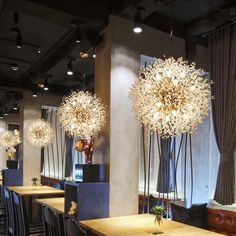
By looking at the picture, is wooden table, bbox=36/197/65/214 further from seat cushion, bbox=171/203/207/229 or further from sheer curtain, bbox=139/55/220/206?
sheer curtain, bbox=139/55/220/206

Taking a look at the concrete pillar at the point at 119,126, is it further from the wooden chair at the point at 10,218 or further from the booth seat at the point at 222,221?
the wooden chair at the point at 10,218

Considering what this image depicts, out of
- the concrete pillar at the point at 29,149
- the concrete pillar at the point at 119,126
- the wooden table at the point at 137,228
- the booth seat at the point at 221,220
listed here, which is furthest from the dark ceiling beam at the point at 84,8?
the concrete pillar at the point at 29,149

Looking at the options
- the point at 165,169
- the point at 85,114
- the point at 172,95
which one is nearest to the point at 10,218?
the point at 85,114

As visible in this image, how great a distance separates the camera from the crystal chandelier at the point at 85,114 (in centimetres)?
405

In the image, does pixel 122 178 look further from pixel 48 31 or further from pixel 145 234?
pixel 48 31

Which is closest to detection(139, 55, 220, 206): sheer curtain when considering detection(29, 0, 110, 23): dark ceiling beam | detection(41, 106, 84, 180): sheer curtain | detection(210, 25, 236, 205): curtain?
detection(210, 25, 236, 205): curtain

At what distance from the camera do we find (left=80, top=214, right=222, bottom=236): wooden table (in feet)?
9.52

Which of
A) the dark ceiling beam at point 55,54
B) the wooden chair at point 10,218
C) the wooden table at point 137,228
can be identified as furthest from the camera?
the wooden chair at point 10,218

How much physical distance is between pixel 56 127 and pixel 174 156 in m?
5.56

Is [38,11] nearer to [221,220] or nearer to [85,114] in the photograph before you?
[85,114]

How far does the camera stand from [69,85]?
8422 mm

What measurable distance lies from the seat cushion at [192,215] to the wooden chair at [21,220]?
2066mm

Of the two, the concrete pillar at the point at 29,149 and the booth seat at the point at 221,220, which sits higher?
the concrete pillar at the point at 29,149

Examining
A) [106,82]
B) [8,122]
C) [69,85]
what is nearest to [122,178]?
[106,82]
